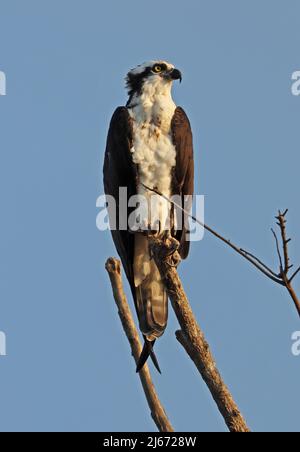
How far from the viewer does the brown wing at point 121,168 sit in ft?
27.6

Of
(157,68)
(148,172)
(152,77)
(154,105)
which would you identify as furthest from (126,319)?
(157,68)

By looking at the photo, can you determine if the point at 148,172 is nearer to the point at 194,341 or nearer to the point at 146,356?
the point at 146,356

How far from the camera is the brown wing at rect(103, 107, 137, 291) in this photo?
8406mm

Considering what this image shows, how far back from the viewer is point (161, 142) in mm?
8398

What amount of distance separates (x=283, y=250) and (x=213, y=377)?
150cm

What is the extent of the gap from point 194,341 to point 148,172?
2.54 m

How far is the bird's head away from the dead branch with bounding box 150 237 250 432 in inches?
77.6

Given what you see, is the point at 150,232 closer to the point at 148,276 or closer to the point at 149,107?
the point at 148,276

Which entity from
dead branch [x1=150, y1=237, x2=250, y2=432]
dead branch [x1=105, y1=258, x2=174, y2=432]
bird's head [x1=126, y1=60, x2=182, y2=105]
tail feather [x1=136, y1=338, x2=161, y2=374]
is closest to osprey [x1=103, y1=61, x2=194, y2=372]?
bird's head [x1=126, y1=60, x2=182, y2=105]

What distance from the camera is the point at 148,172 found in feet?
27.5

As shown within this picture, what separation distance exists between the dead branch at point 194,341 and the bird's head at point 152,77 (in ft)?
6.47

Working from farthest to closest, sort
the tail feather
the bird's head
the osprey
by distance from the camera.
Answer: the bird's head, the osprey, the tail feather

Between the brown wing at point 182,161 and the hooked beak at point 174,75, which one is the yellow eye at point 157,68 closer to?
the hooked beak at point 174,75

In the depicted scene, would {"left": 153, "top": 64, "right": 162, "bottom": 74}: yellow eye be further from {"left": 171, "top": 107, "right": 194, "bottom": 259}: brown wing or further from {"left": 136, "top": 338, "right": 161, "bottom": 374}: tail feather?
{"left": 136, "top": 338, "right": 161, "bottom": 374}: tail feather
